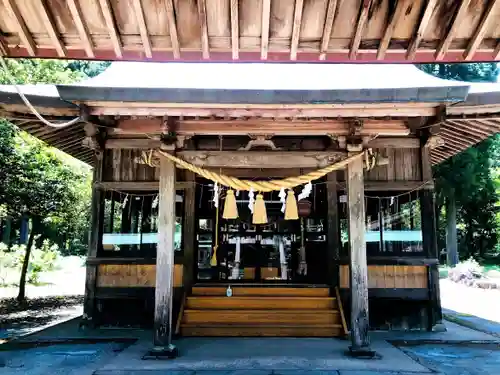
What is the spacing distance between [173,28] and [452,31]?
1846 millimetres

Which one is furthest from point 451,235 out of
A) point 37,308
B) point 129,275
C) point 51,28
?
point 51,28

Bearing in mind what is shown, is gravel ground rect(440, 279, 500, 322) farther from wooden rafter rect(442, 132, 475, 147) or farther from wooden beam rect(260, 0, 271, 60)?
wooden beam rect(260, 0, 271, 60)

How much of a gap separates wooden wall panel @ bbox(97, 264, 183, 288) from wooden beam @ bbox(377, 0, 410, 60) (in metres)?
6.24

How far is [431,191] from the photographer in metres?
8.20

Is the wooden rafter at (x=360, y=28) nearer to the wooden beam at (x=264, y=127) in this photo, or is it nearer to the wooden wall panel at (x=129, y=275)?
the wooden beam at (x=264, y=127)

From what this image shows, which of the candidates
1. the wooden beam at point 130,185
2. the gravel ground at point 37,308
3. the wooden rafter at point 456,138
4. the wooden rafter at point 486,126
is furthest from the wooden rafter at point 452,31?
the gravel ground at point 37,308

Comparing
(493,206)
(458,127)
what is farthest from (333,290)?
(493,206)

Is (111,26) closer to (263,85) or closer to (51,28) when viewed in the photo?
(51,28)

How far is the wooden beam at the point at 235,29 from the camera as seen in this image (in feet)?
8.50

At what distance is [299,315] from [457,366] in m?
2.75

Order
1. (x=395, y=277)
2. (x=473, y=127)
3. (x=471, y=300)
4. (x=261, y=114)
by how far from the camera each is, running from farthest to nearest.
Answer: (x=471, y=300), (x=395, y=277), (x=473, y=127), (x=261, y=114)

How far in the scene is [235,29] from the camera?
108 inches

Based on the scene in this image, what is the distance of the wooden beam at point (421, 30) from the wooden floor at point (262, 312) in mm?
5738

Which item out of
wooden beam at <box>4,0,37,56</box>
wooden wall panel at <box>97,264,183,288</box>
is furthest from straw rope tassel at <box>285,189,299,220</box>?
wooden beam at <box>4,0,37,56</box>
